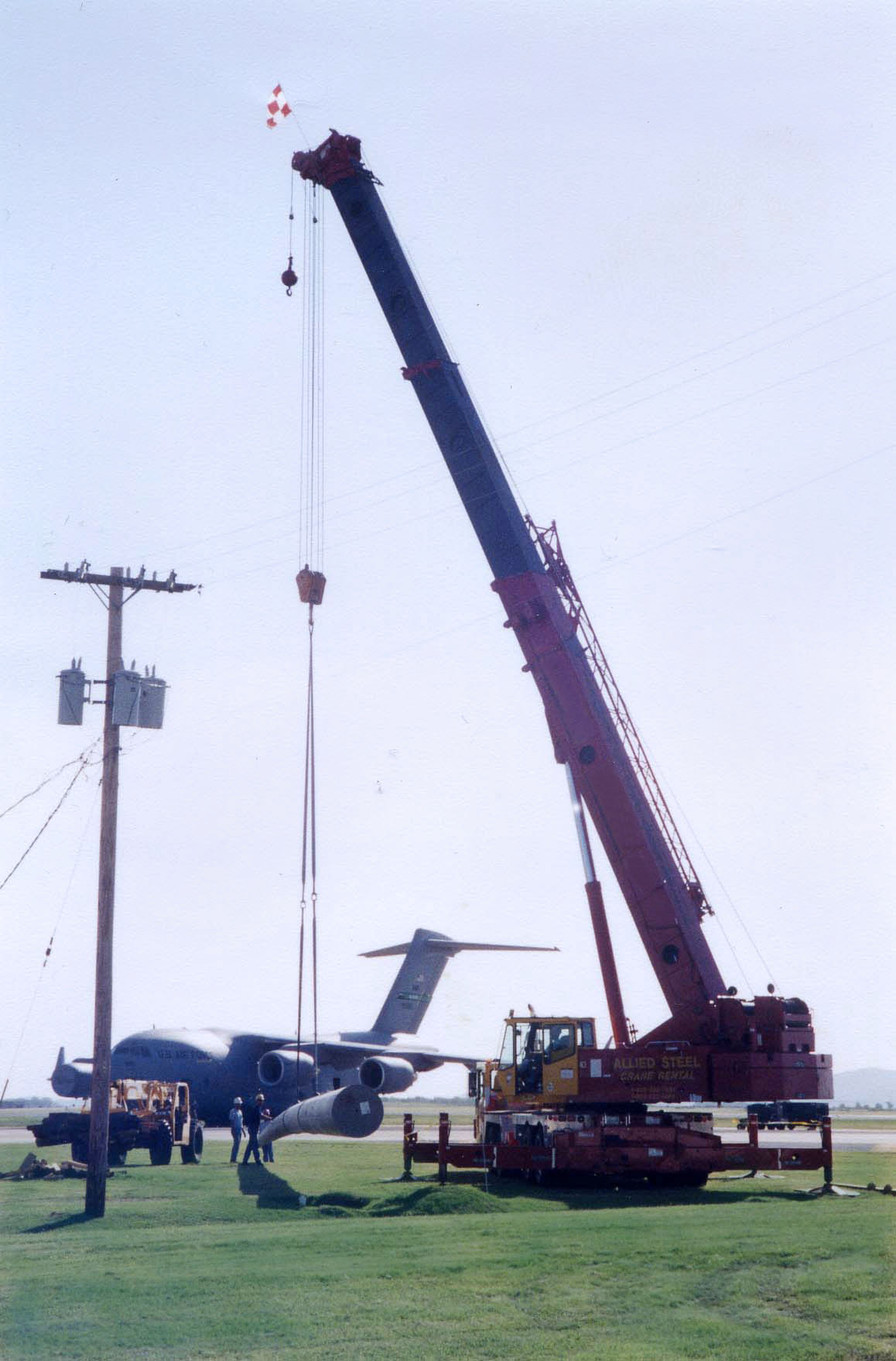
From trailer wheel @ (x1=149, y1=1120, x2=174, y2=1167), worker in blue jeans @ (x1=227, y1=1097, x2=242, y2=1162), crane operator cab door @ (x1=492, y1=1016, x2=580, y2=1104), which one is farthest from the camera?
worker in blue jeans @ (x1=227, y1=1097, x2=242, y2=1162)

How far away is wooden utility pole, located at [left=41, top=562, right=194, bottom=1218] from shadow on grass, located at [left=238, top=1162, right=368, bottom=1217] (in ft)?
8.19

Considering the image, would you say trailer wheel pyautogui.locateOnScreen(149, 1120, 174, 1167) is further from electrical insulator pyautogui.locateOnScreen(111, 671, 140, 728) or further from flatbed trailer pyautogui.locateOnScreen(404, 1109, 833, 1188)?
electrical insulator pyautogui.locateOnScreen(111, 671, 140, 728)

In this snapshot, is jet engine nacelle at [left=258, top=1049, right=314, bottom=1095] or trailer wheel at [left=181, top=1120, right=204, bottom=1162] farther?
jet engine nacelle at [left=258, top=1049, right=314, bottom=1095]

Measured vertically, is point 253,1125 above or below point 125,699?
below

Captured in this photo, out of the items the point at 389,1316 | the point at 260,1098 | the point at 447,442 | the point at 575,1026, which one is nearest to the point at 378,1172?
the point at 260,1098

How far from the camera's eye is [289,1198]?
65.0 ft

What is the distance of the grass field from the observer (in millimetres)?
9242

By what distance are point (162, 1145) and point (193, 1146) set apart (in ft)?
4.38

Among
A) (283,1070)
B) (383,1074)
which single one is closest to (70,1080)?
(283,1070)

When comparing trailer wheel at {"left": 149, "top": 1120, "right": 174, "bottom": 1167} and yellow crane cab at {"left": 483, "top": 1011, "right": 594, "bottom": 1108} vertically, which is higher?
yellow crane cab at {"left": 483, "top": 1011, "right": 594, "bottom": 1108}

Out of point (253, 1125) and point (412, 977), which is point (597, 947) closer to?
point (253, 1125)

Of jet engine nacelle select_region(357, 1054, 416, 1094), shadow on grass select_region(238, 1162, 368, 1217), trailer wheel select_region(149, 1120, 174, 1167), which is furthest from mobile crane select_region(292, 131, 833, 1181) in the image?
jet engine nacelle select_region(357, 1054, 416, 1094)

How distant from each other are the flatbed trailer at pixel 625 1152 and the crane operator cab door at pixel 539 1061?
0.44 meters

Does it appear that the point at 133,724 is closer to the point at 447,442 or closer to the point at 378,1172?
the point at 447,442
